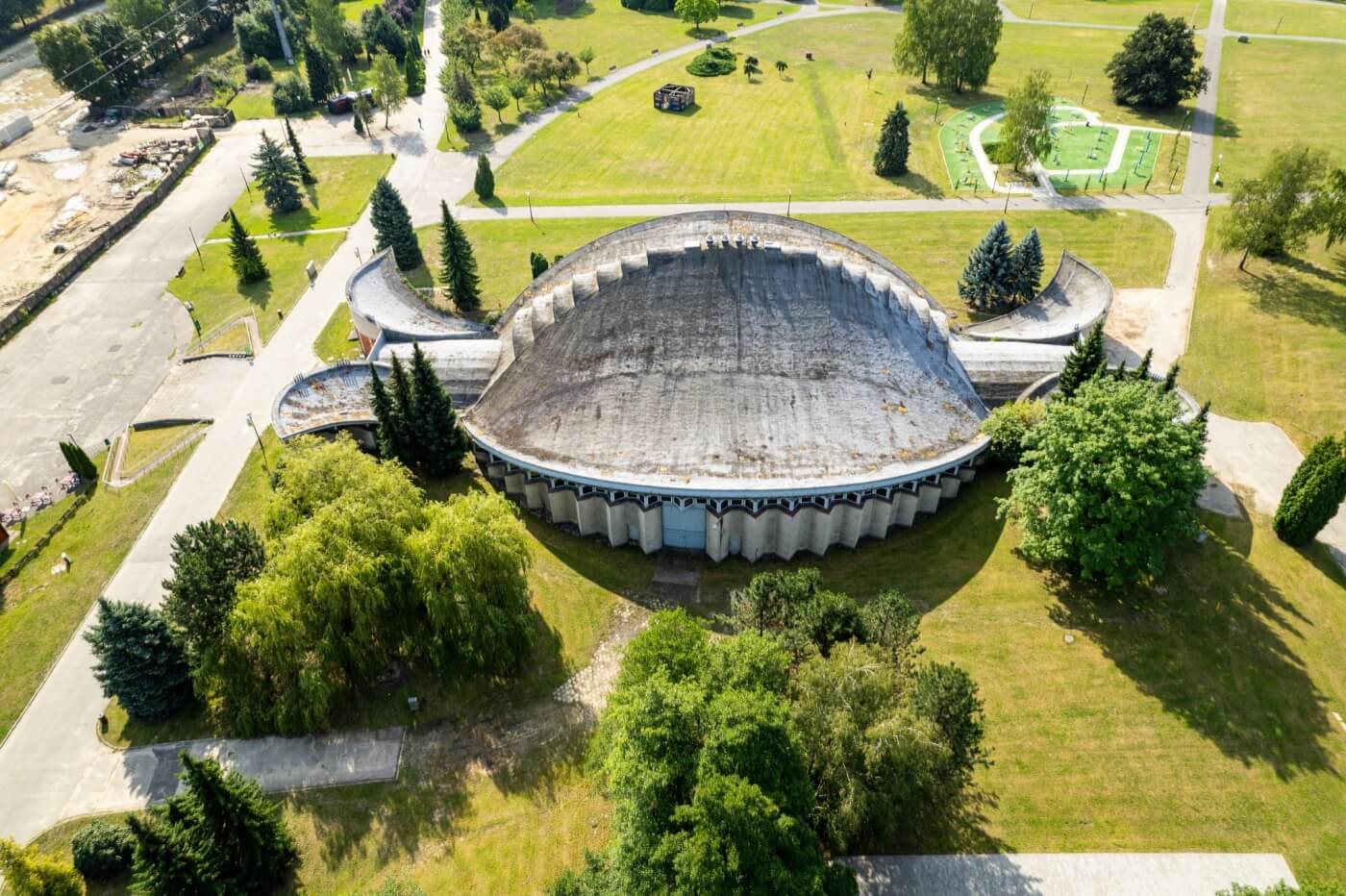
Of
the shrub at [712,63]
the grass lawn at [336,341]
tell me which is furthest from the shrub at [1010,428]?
the shrub at [712,63]

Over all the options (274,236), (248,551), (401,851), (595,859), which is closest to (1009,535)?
(595,859)

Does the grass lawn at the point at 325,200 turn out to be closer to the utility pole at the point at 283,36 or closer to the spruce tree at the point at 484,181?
the spruce tree at the point at 484,181

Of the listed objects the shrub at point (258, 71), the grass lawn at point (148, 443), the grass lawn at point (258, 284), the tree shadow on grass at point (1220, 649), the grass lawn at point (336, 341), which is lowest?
the tree shadow on grass at point (1220, 649)

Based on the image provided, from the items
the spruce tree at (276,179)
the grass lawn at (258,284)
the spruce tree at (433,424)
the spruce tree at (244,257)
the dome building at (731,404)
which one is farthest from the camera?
the spruce tree at (276,179)

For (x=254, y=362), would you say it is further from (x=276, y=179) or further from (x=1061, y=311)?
(x=1061, y=311)

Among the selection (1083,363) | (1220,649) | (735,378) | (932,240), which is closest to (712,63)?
(932,240)

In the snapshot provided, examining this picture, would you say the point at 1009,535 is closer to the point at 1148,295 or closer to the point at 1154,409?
the point at 1154,409
